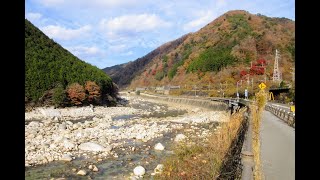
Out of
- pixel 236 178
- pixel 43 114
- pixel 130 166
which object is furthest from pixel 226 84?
pixel 236 178

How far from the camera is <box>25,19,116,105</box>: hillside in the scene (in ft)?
148

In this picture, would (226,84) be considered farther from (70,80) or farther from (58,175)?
(58,175)

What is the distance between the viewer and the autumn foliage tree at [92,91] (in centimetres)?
5026

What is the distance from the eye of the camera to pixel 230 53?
82.0 meters

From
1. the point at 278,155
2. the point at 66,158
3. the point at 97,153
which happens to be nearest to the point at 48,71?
the point at 97,153

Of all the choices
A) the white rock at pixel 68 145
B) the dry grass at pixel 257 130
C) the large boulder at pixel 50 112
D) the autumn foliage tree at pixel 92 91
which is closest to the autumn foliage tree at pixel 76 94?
the autumn foliage tree at pixel 92 91

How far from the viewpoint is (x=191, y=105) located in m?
54.4

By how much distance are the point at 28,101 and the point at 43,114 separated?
5.55 metres

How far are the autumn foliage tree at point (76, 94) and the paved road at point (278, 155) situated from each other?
3598 centimetres

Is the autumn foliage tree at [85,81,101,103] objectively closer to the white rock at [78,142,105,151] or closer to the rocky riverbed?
the rocky riverbed

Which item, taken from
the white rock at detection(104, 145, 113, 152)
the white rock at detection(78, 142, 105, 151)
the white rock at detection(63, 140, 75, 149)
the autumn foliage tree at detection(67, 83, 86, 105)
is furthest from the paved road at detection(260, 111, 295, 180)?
the autumn foliage tree at detection(67, 83, 86, 105)

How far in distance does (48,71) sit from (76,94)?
7463mm

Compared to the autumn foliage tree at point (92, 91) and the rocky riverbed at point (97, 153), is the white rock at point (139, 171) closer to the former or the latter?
the rocky riverbed at point (97, 153)

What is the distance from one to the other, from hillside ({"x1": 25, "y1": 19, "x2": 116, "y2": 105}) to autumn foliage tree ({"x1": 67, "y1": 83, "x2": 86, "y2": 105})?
1711mm
